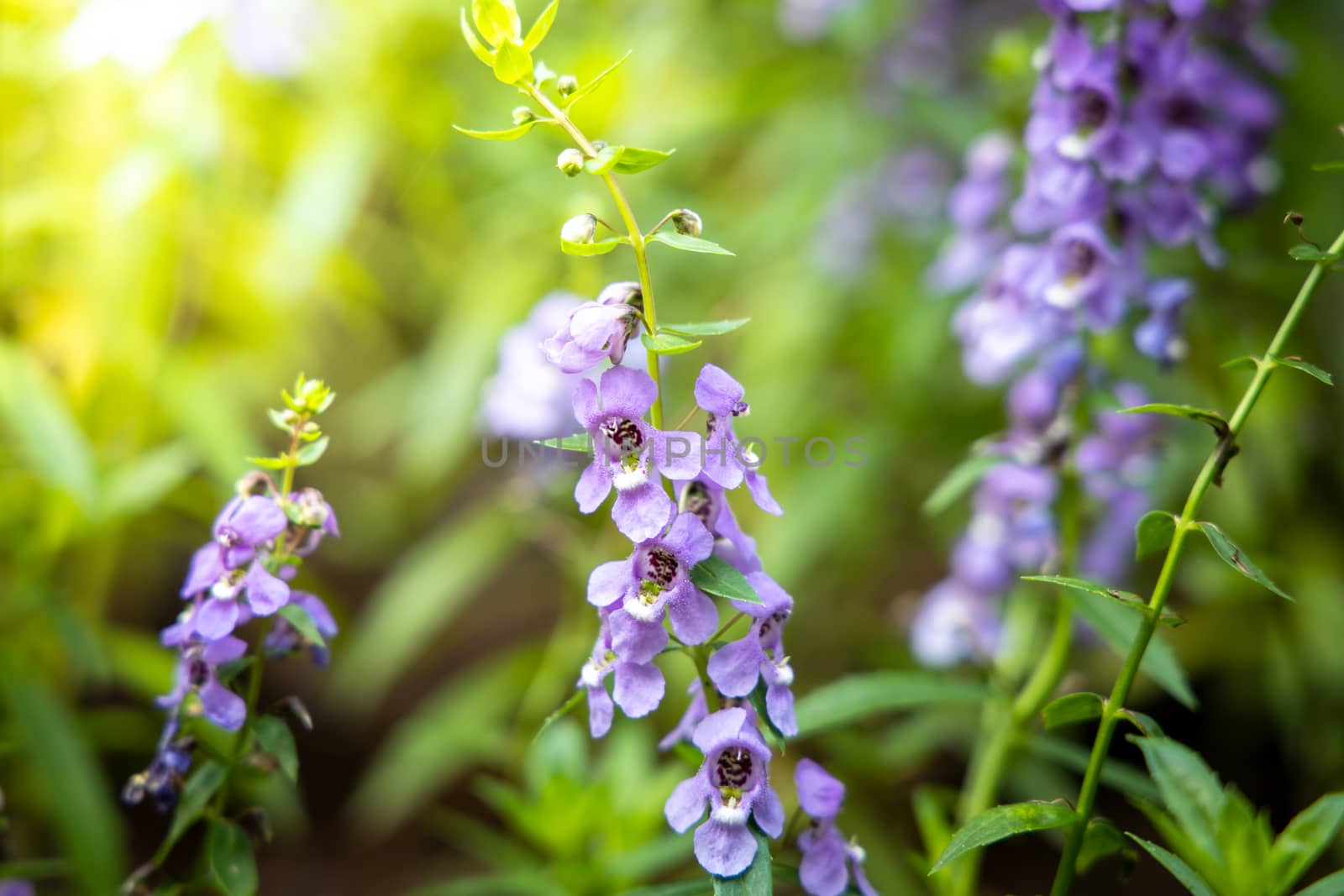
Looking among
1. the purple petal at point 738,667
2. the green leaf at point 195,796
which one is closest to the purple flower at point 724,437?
the purple petal at point 738,667

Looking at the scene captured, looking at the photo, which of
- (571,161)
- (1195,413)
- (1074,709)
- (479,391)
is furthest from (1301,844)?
(479,391)

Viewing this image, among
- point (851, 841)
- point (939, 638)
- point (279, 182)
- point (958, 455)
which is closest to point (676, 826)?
point (851, 841)

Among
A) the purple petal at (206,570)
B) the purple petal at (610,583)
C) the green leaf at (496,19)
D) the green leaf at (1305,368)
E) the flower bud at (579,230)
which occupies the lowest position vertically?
the purple petal at (206,570)

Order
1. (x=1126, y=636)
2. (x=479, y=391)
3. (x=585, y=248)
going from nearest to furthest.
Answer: (x=585, y=248) < (x=1126, y=636) < (x=479, y=391)

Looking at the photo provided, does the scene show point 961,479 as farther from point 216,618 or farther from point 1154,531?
point 216,618

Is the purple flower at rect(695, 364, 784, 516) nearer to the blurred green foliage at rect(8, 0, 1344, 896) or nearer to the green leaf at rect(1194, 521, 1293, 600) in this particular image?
the green leaf at rect(1194, 521, 1293, 600)

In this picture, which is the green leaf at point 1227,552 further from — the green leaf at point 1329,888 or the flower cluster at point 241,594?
the flower cluster at point 241,594
